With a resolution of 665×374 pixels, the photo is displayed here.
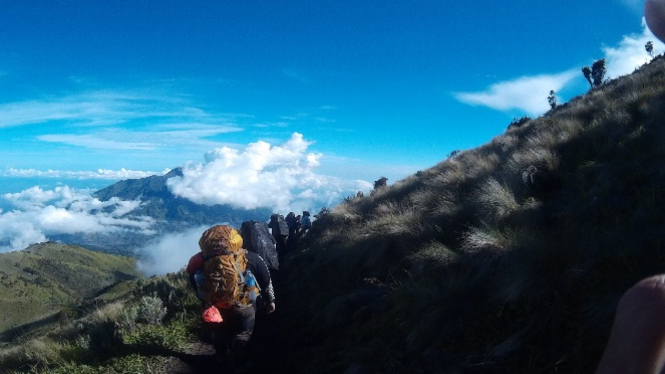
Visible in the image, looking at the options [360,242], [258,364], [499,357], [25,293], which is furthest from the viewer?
[25,293]

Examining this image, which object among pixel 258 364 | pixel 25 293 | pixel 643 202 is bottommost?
pixel 25 293

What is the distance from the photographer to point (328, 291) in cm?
905

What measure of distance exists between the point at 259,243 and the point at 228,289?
613 centimetres

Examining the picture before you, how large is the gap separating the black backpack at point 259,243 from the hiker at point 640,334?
445 inches

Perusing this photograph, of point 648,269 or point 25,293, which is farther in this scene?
point 25,293

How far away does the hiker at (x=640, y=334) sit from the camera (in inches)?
47.1

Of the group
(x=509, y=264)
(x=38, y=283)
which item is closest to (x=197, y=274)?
(x=509, y=264)

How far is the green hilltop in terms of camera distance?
14.9 feet

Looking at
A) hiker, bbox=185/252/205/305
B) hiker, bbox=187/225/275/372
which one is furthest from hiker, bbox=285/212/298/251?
hiker, bbox=185/252/205/305

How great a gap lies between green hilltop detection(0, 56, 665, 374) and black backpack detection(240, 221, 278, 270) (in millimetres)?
964

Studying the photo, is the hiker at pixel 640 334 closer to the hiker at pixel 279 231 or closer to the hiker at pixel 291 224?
the hiker at pixel 279 231

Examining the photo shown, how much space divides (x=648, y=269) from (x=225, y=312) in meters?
5.42

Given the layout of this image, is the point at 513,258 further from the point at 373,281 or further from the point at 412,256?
the point at 373,281

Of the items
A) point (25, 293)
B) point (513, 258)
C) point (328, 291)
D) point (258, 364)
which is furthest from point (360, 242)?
point (25, 293)
